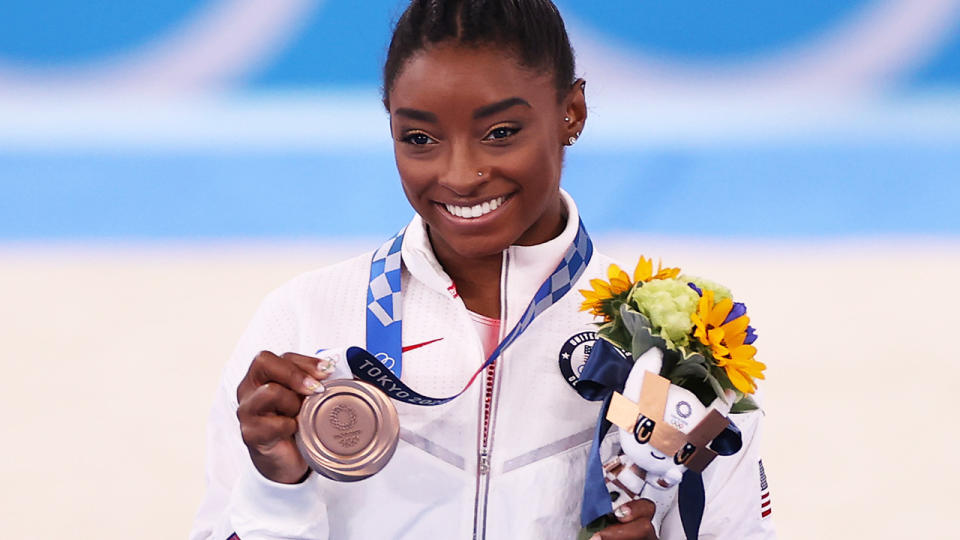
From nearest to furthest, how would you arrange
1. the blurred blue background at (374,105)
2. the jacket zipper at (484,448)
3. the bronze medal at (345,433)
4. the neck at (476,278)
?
1. the bronze medal at (345,433)
2. the jacket zipper at (484,448)
3. the neck at (476,278)
4. the blurred blue background at (374,105)

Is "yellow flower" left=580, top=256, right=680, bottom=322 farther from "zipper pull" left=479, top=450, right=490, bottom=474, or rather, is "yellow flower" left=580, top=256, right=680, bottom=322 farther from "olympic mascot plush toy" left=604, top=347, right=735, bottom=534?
"zipper pull" left=479, top=450, right=490, bottom=474

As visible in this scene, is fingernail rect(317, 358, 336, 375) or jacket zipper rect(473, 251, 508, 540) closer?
fingernail rect(317, 358, 336, 375)

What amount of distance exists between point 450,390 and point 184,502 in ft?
7.56

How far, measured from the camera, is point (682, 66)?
28.8ft

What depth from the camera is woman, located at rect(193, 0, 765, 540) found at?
1875 mm

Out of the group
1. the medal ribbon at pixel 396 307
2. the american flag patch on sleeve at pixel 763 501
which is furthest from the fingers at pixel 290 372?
the american flag patch on sleeve at pixel 763 501

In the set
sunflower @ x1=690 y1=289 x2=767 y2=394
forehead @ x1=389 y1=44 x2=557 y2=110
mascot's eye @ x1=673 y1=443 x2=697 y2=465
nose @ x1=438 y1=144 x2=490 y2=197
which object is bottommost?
mascot's eye @ x1=673 y1=443 x2=697 y2=465

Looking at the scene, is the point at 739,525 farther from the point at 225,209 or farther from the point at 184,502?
the point at 225,209

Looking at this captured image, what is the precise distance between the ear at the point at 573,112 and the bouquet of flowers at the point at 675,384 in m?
0.34

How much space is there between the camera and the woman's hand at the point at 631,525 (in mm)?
1830

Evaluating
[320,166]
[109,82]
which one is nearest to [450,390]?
[320,166]

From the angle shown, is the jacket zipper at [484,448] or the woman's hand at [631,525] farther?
the jacket zipper at [484,448]

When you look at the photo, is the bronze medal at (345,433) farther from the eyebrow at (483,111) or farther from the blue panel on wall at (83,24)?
the blue panel on wall at (83,24)

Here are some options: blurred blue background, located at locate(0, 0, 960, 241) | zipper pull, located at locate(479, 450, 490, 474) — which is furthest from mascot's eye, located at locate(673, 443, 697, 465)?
blurred blue background, located at locate(0, 0, 960, 241)
